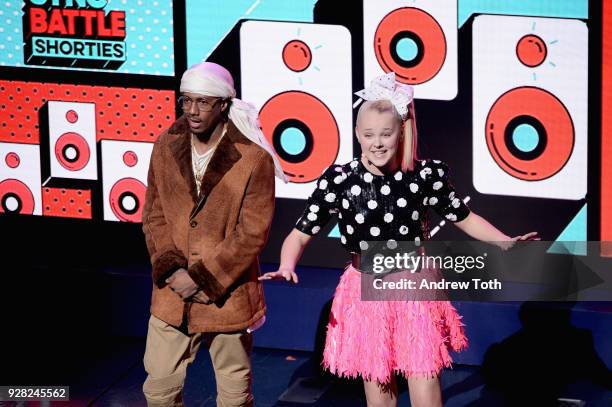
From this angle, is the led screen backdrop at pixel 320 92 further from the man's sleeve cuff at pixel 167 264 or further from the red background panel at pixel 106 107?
the man's sleeve cuff at pixel 167 264

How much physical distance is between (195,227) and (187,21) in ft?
6.52

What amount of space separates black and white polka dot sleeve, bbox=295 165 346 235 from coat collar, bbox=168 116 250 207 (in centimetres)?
33

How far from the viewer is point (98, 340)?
583 cm

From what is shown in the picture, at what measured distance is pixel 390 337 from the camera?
397 centimetres

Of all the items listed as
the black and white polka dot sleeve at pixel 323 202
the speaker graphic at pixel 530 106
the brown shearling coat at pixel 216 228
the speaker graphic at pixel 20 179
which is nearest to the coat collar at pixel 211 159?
the brown shearling coat at pixel 216 228

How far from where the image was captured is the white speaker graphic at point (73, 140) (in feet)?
19.2

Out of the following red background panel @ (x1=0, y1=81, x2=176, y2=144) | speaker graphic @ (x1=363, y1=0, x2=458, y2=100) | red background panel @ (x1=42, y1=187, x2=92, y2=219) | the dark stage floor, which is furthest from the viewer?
red background panel @ (x1=42, y1=187, x2=92, y2=219)

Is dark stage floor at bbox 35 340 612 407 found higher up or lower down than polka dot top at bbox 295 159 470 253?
lower down

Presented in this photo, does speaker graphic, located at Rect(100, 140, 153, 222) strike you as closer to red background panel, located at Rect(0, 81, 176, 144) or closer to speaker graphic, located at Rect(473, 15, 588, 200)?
red background panel, located at Rect(0, 81, 176, 144)

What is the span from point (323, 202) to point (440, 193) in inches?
17.1

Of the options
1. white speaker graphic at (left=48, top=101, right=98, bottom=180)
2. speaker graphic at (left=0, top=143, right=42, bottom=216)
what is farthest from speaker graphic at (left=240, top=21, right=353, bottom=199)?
speaker graphic at (left=0, top=143, right=42, bottom=216)

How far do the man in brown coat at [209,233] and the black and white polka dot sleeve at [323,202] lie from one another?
0.17 meters

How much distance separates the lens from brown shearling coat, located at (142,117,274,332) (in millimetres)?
3918

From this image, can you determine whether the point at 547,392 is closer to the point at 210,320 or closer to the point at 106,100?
the point at 210,320
